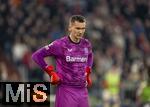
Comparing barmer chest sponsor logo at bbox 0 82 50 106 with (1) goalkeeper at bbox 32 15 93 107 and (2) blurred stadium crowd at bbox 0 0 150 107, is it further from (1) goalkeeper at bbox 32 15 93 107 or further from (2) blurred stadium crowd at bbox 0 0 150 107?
(2) blurred stadium crowd at bbox 0 0 150 107

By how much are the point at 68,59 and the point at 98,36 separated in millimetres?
13739

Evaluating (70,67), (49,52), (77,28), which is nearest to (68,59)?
(70,67)

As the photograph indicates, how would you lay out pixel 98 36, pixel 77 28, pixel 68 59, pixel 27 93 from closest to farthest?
pixel 77 28
pixel 68 59
pixel 27 93
pixel 98 36

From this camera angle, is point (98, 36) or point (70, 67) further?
point (98, 36)

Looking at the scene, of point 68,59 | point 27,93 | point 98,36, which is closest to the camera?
point 68,59

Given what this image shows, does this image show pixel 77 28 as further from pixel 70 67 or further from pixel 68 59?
pixel 70 67

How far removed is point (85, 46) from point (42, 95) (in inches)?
44.6

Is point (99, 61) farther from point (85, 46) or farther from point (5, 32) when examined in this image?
point (85, 46)

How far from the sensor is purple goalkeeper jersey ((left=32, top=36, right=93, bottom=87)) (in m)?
11.3

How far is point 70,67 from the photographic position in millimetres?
11305

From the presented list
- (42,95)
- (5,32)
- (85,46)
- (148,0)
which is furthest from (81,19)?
(148,0)

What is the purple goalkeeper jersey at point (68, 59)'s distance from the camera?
11289mm

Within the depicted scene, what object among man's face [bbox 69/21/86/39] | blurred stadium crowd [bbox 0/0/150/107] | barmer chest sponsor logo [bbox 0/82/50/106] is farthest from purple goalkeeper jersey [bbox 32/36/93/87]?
blurred stadium crowd [bbox 0/0/150/107]

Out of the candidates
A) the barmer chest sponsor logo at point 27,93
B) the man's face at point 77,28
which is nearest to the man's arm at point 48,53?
the man's face at point 77,28
